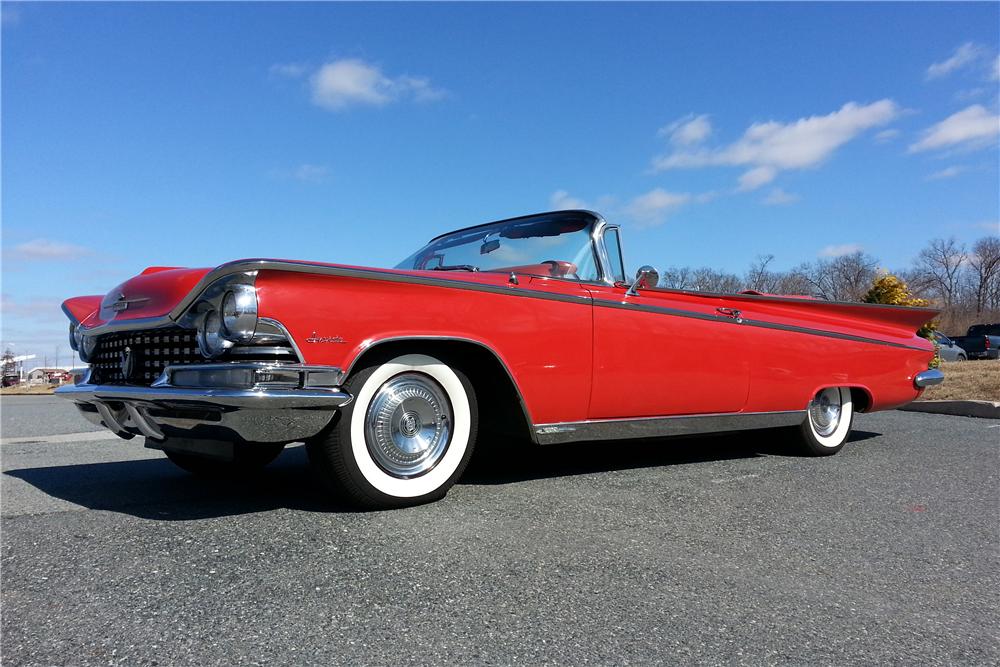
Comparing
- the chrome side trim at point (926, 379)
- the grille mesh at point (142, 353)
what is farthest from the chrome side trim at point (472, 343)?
the chrome side trim at point (926, 379)

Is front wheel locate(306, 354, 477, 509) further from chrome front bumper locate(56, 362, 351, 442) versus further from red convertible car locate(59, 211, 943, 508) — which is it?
chrome front bumper locate(56, 362, 351, 442)

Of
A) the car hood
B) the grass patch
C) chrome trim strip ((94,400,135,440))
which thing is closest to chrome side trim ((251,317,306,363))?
the car hood

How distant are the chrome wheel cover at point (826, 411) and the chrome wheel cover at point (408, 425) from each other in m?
3.01

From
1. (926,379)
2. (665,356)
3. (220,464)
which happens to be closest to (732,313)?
(665,356)

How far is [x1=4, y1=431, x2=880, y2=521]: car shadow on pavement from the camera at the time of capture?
2.97m

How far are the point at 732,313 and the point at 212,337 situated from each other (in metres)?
3.01

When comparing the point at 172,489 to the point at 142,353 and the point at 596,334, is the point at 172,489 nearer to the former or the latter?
the point at 142,353

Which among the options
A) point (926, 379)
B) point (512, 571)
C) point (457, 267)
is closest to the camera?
point (512, 571)

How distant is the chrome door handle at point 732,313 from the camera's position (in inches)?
165

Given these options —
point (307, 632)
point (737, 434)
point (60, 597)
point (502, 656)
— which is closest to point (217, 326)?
point (60, 597)

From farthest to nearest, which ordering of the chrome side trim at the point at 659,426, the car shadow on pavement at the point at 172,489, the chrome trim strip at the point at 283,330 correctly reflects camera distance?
the chrome side trim at the point at 659,426 < the car shadow on pavement at the point at 172,489 < the chrome trim strip at the point at 283,330

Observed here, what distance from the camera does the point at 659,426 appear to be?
3.80 m

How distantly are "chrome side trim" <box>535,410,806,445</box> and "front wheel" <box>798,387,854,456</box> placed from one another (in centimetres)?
19

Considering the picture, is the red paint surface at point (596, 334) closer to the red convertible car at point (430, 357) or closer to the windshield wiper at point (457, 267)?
the red convertible car at point (430, 357)
